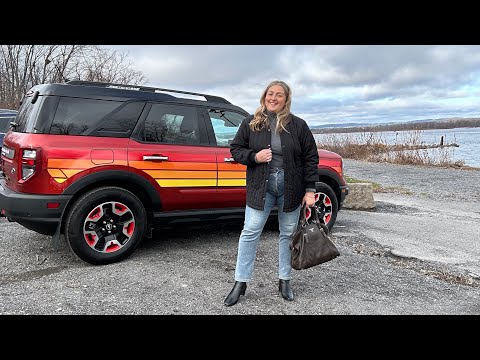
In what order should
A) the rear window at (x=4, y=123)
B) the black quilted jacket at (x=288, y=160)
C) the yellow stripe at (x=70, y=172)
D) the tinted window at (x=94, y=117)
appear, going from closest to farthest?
the black quilted jacket at (x=288, y=160) < the yellow stripe at (x=70, y=172) < the tinted window at (x=94, y=117) < the rear window at (x=4, y=123)

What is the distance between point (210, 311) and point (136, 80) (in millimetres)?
19220

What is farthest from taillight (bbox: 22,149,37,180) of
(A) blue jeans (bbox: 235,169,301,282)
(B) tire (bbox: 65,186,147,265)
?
(A) blue jeans (bbox: 235,169,301,282)

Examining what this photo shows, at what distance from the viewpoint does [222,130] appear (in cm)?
466

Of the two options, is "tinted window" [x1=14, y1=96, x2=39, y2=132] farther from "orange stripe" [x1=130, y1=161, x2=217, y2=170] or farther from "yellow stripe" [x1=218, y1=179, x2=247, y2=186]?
"yellow stripe" [x1=218, y1=179, x2=247, y2=186]

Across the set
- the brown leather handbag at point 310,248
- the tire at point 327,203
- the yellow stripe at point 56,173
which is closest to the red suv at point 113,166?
the yellow stripe at point 56,173

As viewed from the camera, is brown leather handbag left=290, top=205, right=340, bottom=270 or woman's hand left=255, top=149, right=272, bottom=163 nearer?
woman's hand left=255, top=149, right=272, bottom=163

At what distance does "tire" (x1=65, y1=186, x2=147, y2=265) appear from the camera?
366 centimetres

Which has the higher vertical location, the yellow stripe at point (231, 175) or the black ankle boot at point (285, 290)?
the yellow stripe at point (231, 175)

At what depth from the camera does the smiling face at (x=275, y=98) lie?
120 inches

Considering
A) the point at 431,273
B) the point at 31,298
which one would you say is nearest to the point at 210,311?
the point at 31,298

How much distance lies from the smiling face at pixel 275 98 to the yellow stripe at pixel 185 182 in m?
1.56

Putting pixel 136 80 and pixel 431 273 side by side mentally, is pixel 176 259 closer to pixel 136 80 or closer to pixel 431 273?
pixel 431 273

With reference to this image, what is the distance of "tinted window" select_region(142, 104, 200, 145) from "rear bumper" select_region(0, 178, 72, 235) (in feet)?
3.66

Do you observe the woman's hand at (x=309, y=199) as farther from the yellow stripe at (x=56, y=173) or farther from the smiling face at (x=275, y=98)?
the yellow stripe at (x=56, y=173)
